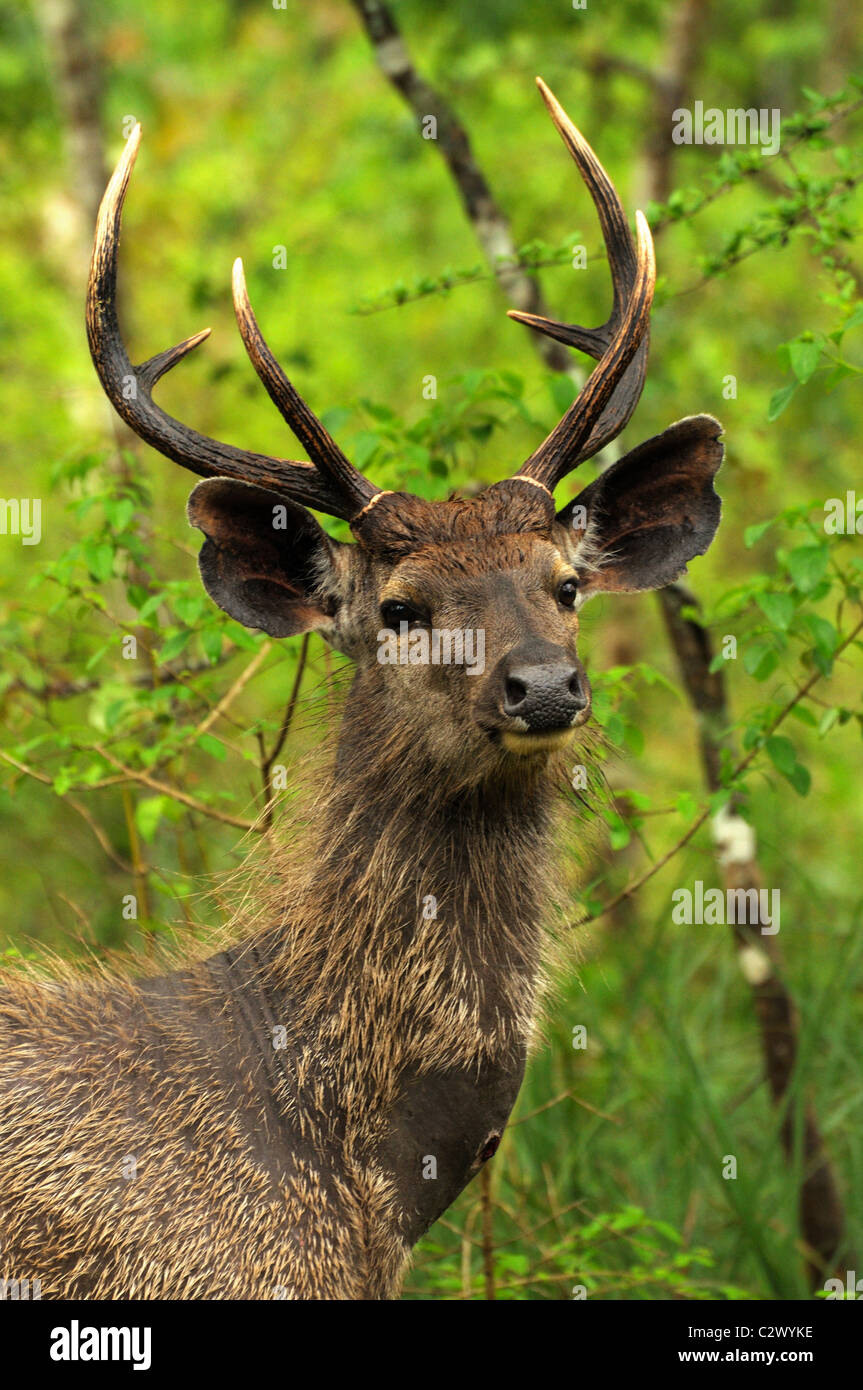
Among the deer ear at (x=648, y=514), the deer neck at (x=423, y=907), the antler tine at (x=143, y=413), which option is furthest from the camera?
the deer ear at (x=648, y=514)

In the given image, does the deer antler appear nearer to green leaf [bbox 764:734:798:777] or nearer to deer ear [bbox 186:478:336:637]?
deer ear [bbox 186:478:336:637]

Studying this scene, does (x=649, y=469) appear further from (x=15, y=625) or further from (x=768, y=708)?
(x=15, y=625)

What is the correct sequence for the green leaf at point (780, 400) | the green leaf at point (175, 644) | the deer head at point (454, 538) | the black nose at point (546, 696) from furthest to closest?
the green leaf at point (175, 644) < the green leaf at point (780, 400) < the deer head at point (454, 538) < the black nose at point (546, 696)

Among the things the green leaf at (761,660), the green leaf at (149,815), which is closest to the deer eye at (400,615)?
the green leaf at (761,660)

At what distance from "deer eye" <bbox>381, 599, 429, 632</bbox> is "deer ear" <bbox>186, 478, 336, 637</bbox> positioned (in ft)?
0.97

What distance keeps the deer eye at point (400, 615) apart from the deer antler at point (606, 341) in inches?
20.2

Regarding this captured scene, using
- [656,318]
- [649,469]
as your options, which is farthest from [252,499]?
[656,318]

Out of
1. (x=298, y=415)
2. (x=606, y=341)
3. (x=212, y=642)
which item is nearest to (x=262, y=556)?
(x=298, y=415)

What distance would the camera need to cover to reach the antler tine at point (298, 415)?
3793 mm

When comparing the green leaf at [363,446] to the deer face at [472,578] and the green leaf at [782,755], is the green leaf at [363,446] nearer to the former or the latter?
the deer face at [472,578]

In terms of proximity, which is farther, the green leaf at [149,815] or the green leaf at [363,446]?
the green leaf at [149,815]

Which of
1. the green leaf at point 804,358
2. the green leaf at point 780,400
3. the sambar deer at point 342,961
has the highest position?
the green leaf at point 804,358

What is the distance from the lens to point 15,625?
18.8ft

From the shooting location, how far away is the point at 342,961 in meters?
3.83
